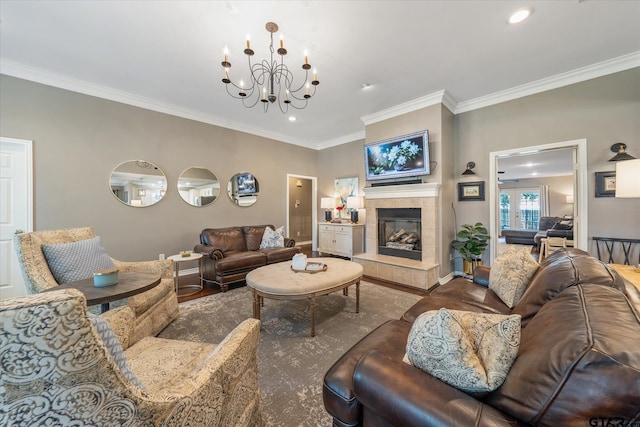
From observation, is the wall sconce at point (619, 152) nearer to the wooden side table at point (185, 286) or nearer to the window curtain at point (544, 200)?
the wooden side table at point (185, 286)

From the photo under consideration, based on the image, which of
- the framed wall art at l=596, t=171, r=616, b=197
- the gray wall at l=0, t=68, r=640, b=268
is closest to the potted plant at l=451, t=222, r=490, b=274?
the gray wall at l=0, t=68, r=640, b=268

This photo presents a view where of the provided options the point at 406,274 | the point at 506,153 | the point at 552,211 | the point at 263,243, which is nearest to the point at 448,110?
the point at 506,153

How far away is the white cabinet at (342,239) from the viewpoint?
17.5ft

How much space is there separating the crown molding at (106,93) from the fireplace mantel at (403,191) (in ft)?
9.80

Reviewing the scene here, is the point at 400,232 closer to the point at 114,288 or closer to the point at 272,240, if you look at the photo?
the point at 272,240

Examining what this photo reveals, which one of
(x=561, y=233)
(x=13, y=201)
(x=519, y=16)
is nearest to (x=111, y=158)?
(x=13, y=201)

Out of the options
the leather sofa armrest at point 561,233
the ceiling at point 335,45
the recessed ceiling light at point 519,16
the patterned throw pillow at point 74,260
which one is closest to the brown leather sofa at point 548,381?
the patterned throw pillow at point 74,260

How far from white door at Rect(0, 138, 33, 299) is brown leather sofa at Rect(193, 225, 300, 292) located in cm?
203

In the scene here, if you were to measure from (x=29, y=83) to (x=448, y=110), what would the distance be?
19.7 feet

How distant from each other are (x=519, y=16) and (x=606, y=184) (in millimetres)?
2406

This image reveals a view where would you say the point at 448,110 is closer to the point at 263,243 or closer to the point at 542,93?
the point at 542,93

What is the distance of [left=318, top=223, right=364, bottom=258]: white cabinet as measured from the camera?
17.5ft

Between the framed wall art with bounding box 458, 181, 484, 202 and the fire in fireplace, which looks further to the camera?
the fire in fireplace

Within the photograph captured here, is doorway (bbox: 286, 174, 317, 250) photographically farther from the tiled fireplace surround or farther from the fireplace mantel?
the tiled fireplace surround
